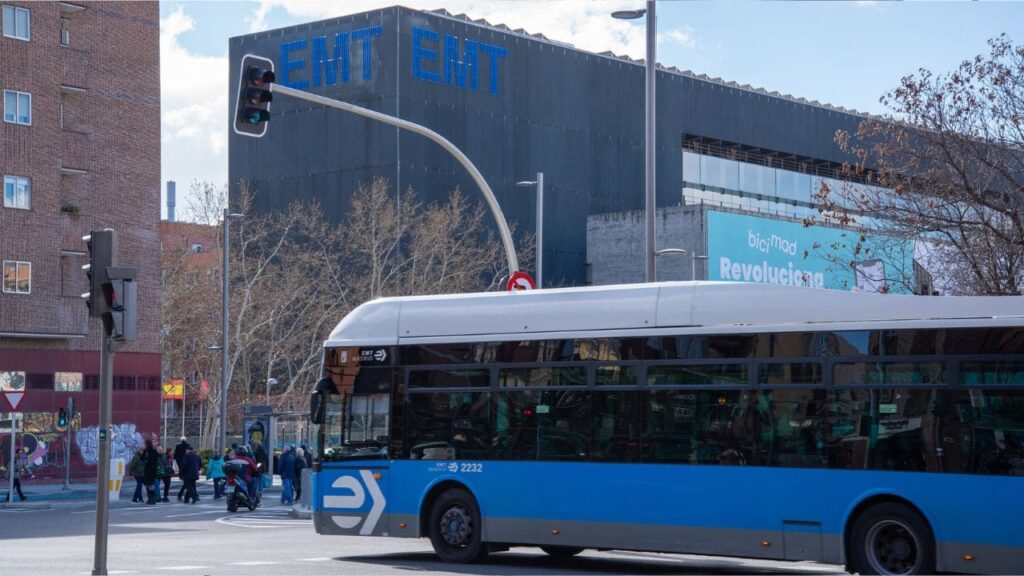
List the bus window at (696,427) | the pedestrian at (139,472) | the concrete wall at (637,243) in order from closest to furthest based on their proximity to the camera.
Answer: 1. the bus window at (696,427)
2. the pedestrian at (139,472)
3. the concrete wall at (637,243)

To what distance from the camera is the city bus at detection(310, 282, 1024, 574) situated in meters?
13.5

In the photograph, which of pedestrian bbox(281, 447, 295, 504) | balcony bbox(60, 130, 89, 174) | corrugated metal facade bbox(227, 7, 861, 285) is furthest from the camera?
corrugated metal facade bbox(227, 7, 861, 285)

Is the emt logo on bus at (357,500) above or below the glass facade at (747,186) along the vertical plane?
below

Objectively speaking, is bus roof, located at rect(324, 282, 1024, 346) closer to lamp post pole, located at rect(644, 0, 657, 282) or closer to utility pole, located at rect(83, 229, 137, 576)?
utility pole, located at rect(83, 229, 137, 576)

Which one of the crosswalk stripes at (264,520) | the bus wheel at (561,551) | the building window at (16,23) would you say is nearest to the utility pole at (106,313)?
the bus wheel at (561,551)

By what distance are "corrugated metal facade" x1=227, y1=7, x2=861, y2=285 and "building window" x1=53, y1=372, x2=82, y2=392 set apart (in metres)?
15.9

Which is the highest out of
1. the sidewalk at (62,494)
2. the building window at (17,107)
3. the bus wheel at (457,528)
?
the building window at (17,107)

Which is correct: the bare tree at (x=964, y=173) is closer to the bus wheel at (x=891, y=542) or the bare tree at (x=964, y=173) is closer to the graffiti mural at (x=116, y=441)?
the bus wheel at (x=891, y=542)

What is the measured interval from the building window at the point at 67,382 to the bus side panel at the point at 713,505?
34.7 metres

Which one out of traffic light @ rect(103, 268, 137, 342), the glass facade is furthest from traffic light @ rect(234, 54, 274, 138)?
the glass facade

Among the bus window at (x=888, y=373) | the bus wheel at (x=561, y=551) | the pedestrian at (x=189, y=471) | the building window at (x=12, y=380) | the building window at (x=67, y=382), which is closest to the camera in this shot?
the bus window at (x=888, y=373)

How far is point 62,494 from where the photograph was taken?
40.2 meters

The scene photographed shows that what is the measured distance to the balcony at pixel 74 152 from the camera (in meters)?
49.3

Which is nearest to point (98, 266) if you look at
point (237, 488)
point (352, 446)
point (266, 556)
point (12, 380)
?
point (352, 446)
